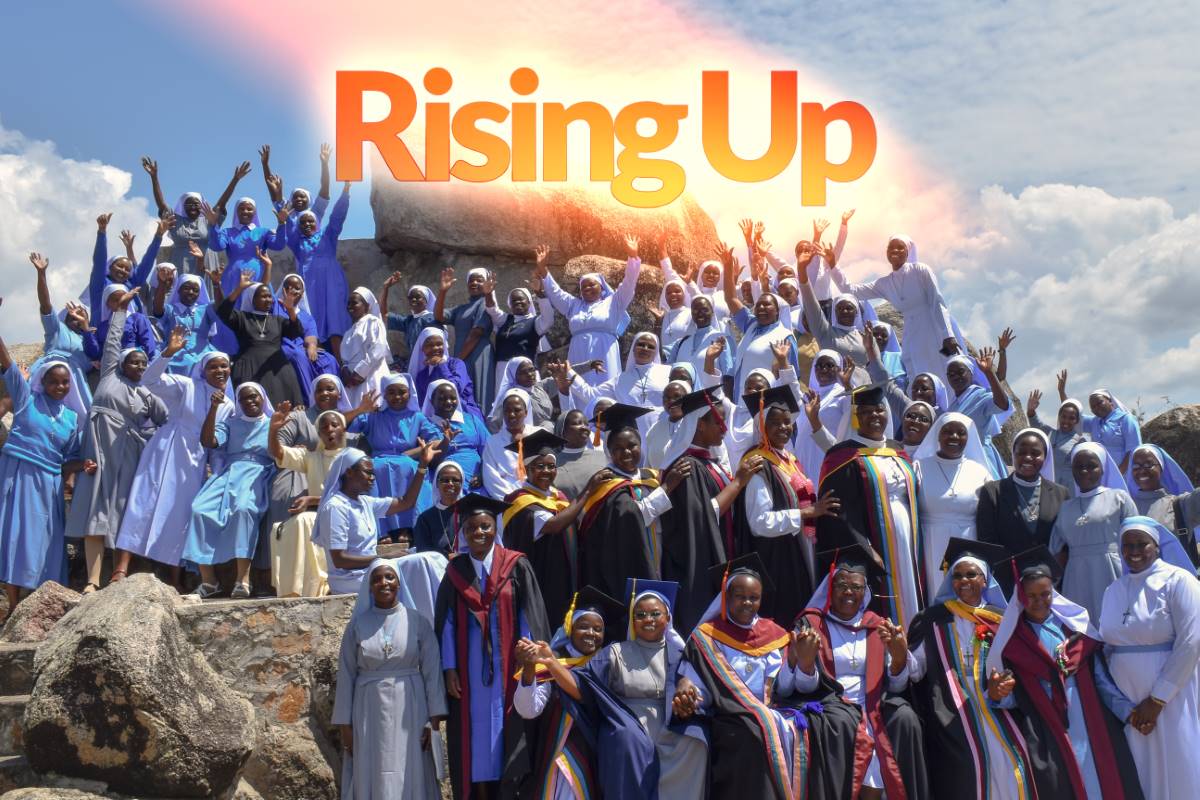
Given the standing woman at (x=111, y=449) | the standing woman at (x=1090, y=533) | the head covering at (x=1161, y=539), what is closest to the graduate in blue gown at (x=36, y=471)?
the standing woman at (x=111, y=449)

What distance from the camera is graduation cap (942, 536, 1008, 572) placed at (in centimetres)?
722

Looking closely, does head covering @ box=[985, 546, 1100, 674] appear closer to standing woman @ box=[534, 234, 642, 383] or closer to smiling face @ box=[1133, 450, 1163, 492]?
smiling face @ box=[1133, 450, 1163, 492]

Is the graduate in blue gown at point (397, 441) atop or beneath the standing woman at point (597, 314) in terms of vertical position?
beneath

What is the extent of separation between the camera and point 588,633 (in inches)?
266

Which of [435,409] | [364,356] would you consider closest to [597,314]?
[364,356]

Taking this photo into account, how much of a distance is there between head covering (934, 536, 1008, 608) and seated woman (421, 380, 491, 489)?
426cm

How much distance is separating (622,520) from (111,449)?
4788 mm

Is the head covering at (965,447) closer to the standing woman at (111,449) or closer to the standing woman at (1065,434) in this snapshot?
the standing woman at (1065,434)

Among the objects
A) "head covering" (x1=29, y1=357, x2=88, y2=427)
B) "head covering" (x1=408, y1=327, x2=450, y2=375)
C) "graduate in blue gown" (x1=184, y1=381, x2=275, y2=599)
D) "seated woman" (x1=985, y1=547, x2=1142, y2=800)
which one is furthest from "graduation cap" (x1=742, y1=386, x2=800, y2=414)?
"head covering" (x1=29, y1=357, x2=88, y2=427)

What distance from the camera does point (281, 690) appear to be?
26.8 feet

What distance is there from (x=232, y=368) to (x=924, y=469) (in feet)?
22.8

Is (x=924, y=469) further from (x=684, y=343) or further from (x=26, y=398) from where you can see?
(x=26, y=398)

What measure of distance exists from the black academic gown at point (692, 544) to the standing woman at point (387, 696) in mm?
1610

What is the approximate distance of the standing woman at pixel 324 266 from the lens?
1475cm
